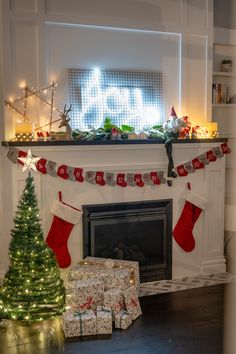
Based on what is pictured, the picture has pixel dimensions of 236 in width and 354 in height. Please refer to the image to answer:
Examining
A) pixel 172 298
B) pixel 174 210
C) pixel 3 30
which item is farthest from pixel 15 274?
pixel 3 30

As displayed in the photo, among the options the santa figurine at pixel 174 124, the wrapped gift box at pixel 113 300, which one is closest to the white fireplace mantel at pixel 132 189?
the santa figurine at pixel 174 124

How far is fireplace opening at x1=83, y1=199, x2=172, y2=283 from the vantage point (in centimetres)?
317

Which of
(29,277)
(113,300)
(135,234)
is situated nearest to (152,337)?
(113,300)

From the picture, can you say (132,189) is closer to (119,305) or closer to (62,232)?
(62,232)

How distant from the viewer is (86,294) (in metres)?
2.62

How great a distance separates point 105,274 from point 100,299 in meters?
0.19

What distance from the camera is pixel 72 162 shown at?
3.06 metres

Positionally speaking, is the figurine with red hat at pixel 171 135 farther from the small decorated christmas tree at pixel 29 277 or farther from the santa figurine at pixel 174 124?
the small decorated christmas tree at pixel 29 277

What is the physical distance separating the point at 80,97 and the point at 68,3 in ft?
2.50

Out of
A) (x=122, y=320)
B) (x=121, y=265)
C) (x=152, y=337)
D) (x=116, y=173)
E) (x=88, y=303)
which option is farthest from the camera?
(x=116, y=173)

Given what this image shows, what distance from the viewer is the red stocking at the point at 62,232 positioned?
302 cm

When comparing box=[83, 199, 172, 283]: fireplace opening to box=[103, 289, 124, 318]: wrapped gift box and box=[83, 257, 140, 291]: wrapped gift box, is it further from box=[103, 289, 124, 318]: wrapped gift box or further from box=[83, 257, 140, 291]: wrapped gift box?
box=[103, 289, 124, 318]: wrapped gift box

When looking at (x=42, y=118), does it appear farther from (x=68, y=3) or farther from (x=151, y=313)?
(x=151, y=313)

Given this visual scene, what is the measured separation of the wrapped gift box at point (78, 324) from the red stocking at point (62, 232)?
645 mm
